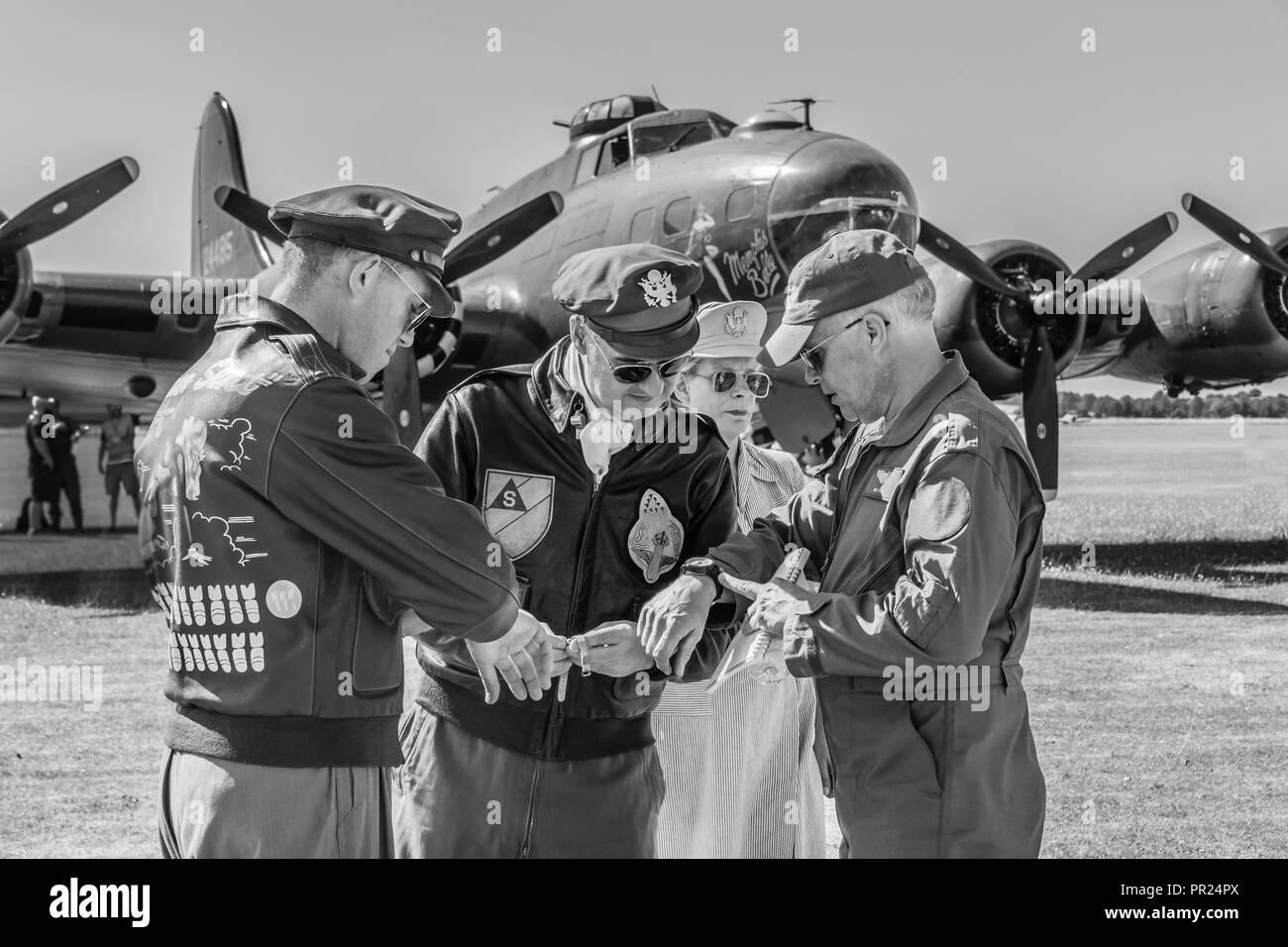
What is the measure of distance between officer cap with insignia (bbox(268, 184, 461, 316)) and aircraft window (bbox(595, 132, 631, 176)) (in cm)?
1149

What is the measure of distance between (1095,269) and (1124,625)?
5.53 m

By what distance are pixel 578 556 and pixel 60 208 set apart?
1047 centimetres

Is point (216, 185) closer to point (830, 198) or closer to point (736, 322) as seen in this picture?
point (830, 198)

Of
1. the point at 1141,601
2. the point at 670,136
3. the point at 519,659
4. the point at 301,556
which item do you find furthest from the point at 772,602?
the point at 1141,601

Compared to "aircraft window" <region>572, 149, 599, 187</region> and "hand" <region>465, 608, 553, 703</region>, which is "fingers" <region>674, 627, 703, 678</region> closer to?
"hand" <region>465, 608, 553, 703</region>

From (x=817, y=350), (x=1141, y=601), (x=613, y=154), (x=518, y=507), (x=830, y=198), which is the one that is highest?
(x=613, y=154)

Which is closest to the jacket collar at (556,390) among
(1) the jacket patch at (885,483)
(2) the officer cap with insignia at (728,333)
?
(1) the jacket patch at (885,483)

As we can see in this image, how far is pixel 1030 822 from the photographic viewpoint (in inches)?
107

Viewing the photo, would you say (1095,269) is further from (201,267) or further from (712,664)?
(201,267)

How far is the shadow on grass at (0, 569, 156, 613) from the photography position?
539 inches

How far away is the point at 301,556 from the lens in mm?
2441

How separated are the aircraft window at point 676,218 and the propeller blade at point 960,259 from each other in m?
3.50
